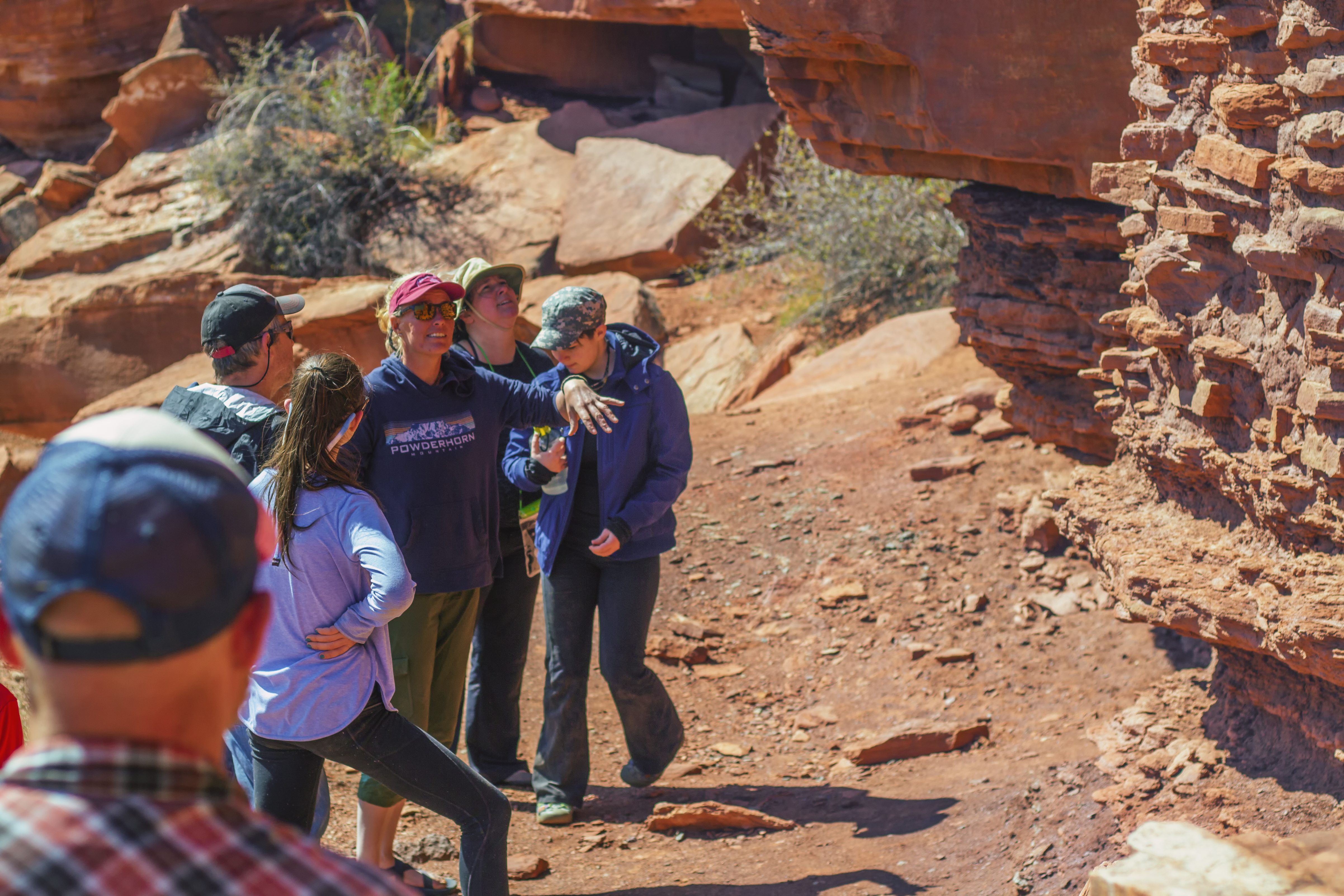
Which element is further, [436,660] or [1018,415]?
[1018,415]

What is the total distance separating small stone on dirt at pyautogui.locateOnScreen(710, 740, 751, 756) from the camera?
16.9 feet

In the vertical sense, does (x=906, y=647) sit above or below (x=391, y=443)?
below

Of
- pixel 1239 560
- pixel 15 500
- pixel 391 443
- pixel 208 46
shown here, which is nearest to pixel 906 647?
pixel 1239 560

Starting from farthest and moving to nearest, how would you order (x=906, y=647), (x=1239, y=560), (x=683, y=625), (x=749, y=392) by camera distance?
1. (x=749, y=392)
2. (x=683, y=625)
3. (x=906, y=647)
4. (x=1239, y=560)

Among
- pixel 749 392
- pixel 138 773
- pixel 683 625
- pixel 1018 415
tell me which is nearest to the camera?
pixel 138 773

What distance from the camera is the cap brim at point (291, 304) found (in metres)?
3.50

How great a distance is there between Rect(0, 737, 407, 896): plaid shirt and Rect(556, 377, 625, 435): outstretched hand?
262 cm

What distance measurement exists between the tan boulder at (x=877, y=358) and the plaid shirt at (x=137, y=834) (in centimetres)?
797

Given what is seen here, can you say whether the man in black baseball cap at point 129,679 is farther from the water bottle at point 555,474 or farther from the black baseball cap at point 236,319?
the water bottle at point 555,474

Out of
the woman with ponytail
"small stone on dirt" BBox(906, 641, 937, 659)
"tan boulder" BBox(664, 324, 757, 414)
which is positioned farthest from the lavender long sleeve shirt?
"tan boulder" BBox(664, 324, 757, 414)

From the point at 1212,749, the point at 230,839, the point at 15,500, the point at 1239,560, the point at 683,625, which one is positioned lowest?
the point at 683,625

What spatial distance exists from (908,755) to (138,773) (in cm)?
418

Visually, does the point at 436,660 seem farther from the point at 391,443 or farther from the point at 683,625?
the point at 683,625

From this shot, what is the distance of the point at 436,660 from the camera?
381 cm
